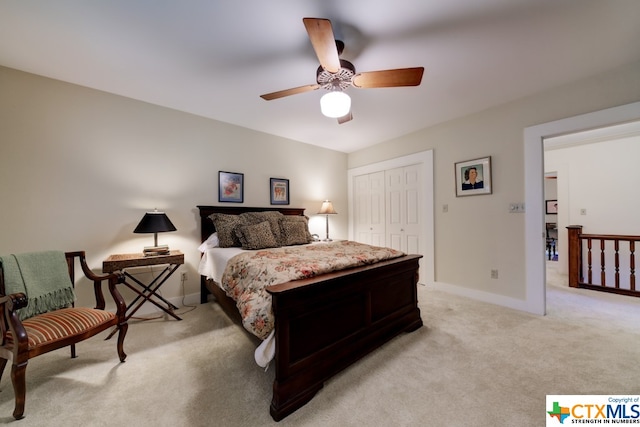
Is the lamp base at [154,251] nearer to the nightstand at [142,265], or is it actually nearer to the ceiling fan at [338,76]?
the nightstand at [142,265]

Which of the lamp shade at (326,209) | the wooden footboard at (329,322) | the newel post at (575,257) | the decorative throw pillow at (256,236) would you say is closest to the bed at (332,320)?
the wooden footboard at (329,322)

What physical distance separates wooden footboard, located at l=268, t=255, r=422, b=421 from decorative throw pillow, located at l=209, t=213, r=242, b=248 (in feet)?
5.58

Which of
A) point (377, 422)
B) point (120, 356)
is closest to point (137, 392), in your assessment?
point (120, 356)

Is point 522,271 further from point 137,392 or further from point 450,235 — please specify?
point 137,392

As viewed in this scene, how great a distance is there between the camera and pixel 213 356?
1.94 meters

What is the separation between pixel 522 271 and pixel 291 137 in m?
3.67

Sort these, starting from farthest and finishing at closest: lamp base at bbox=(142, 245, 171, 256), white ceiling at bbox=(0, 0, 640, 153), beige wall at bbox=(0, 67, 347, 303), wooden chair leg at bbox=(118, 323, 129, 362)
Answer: lamp base at bbox=(142, 245, 171, 256) < beige wall at bbox=(0, 67, 347, 303) < wooden chair leg at bbox=(118, 323, 129, 362) < white ceiling at bbox=(0, 0, 640, 153)

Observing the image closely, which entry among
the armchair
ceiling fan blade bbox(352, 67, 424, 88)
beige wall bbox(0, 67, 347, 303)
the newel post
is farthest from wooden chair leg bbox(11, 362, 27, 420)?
the newel post

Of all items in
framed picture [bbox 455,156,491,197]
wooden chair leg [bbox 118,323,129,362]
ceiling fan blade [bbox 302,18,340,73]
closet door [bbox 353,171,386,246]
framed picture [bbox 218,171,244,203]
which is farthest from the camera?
closet door [bbox 353,171,386,246]

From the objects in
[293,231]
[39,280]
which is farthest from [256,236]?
[39,280]

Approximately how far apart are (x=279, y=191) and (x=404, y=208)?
2109 millimetres

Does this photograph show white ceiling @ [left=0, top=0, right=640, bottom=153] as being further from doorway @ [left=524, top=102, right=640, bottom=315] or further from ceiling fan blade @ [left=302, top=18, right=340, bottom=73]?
doorway @ [left=524, top=102, right=640, bottom=315]

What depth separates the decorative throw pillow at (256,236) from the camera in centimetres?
283

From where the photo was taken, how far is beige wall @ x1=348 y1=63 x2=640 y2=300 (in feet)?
7.86
